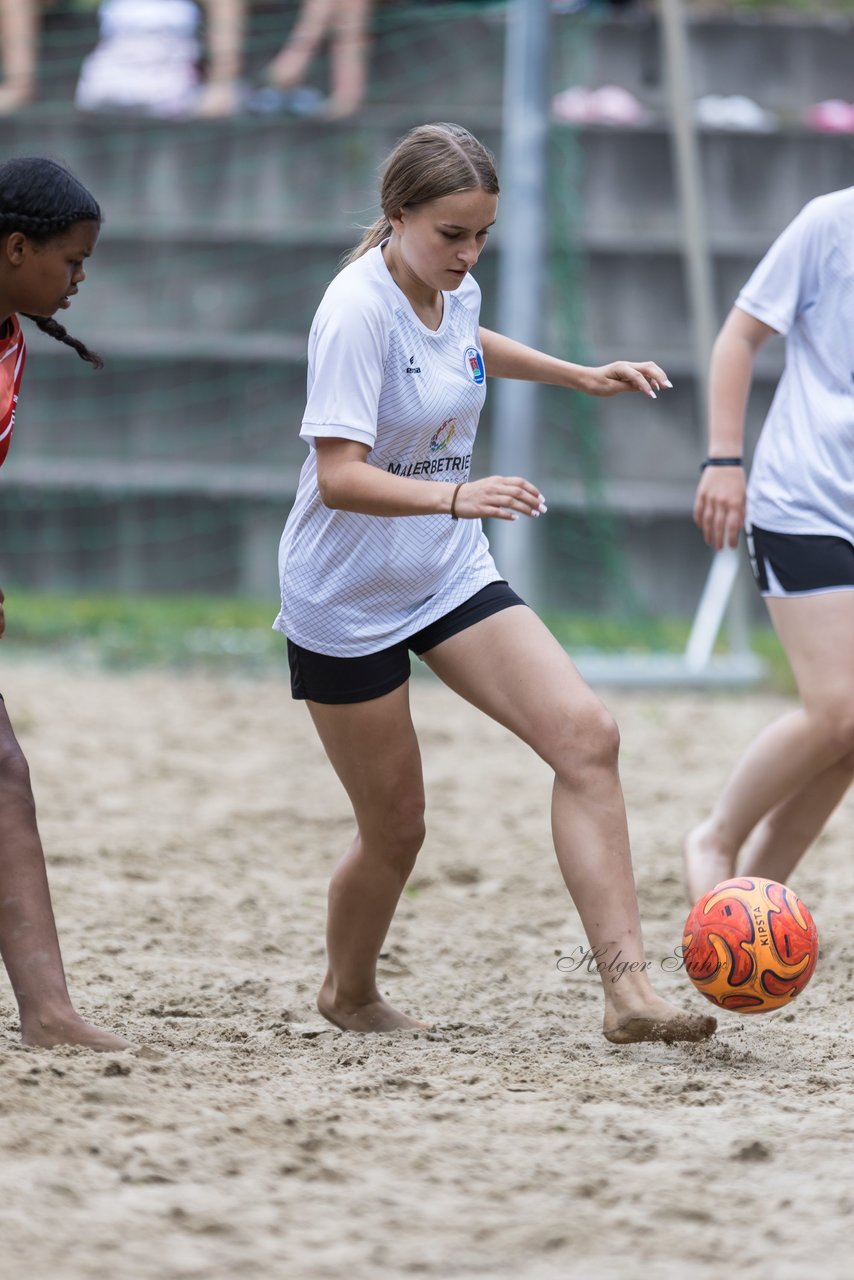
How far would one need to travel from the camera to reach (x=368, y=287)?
3.35 m

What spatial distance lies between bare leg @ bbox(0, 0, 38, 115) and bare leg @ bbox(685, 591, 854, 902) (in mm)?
7924

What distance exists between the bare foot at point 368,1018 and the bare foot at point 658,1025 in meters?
0.55

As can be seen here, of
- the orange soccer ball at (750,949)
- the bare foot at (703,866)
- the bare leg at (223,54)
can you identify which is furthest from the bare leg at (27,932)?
the bare leg at (223,54)

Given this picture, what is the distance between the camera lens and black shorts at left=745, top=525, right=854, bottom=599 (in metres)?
4.08

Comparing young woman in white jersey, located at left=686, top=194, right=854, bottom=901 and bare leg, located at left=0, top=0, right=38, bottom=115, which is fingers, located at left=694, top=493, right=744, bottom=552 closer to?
young woman in white jersey, located at left=686, top=194, right=854, bottom=901

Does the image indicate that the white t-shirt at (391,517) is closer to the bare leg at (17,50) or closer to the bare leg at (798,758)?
the bare leg at (798,758)

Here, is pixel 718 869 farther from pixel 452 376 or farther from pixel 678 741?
pixel 678 741

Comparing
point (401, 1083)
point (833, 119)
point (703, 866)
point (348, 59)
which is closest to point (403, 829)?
point (401, 1083)

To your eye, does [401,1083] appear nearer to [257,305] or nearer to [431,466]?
[431,466]

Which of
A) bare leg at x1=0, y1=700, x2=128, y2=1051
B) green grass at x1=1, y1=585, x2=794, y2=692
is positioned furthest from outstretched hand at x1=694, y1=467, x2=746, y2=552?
green grass at x1=1, y1=585, x2=794, y2=692

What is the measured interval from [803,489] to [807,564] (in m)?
0.19

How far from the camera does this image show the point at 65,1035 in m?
3.26

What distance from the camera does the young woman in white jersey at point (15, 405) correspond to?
126 inches

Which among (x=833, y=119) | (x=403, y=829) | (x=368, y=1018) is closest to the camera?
(x=403, y=829)
